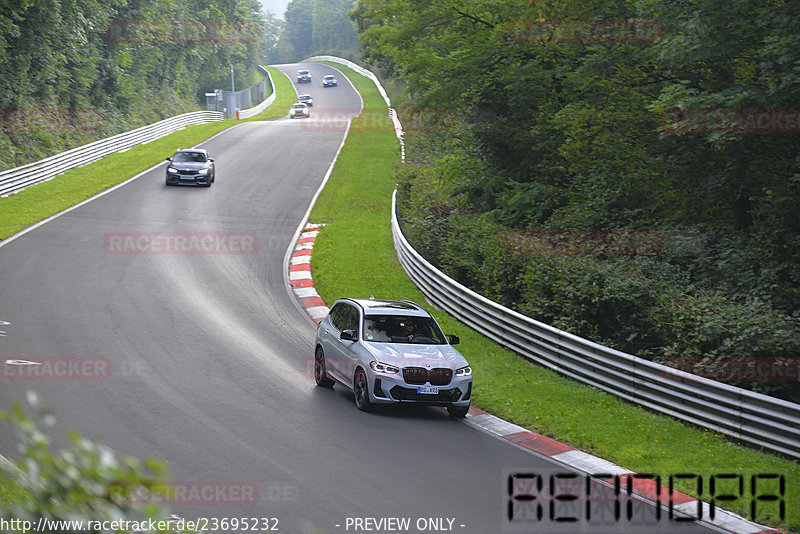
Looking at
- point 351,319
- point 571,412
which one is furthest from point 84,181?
point 571,412

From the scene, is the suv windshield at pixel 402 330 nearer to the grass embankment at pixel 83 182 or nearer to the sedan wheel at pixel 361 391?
the sedan wheel at pixel 361 391

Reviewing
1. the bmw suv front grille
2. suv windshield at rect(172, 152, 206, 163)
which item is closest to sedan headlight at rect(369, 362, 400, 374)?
the bmw suv front grille

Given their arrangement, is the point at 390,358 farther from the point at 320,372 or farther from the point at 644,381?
the point at 644,381

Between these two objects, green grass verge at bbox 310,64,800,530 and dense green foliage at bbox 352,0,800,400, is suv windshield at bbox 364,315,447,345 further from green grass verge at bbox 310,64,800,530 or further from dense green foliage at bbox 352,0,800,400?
dense green foliage at bbox 352,0,800,400

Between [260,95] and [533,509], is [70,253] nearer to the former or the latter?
[533,509]

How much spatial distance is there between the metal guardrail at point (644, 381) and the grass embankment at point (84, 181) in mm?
16113

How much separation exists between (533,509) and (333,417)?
417cm

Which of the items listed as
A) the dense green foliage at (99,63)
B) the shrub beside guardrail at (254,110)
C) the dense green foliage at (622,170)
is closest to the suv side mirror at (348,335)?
the dense green foliage at (622,170)

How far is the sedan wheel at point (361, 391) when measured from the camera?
1255 cm

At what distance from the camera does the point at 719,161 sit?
1886 centimetres

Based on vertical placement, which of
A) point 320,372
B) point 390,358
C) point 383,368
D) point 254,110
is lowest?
point 320,372

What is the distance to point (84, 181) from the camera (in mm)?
34906

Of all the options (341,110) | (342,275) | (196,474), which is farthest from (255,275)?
(341,110)

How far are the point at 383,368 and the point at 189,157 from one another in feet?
85.2
